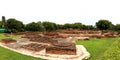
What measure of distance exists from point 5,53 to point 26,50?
6.81 ft

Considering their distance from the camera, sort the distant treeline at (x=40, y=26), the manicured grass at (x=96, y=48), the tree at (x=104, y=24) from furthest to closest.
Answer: the tree at (x=104, y=24), the distant treeline at (x=40, y=26), the manicured grass at (x=96, y=48)

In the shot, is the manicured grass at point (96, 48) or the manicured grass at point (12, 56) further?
the manicured grass at point (96, 48)

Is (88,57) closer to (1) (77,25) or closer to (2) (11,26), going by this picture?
(2) (11,26)

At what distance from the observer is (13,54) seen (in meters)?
14.5

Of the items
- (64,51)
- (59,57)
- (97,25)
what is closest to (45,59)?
(59,57)

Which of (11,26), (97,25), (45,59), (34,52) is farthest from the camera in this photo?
(97,25)

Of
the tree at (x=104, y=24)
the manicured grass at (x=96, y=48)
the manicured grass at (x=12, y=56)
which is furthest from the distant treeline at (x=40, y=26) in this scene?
the manicured grass at (x=12, y=56)

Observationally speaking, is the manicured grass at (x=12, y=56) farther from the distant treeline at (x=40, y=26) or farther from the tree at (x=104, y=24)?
the tree at (x=104, y=24)

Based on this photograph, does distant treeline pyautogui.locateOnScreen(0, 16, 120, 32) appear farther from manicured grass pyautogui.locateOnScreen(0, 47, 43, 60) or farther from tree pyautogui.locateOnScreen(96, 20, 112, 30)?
manicured grass pyautogui.locateOnScreen(0, 47, 43, 60)

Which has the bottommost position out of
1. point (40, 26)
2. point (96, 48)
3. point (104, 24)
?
point (96, 48)

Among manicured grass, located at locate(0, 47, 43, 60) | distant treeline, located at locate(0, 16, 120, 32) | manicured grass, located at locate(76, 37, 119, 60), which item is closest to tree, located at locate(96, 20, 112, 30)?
distant treeline, located at locate(0, 16, 120, 32)

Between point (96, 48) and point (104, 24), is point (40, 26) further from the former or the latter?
point (96, 48)

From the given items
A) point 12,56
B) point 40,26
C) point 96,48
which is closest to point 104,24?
point 40,26

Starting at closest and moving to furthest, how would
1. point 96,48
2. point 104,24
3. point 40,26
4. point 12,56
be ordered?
point 12,56, point 96,48, point 40,26, point 104,24
